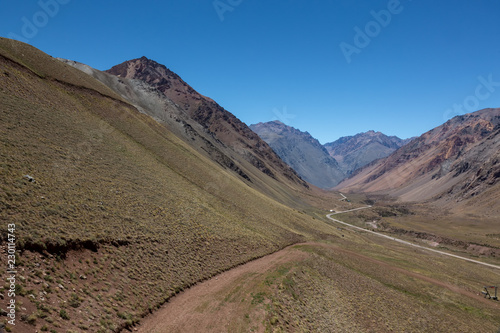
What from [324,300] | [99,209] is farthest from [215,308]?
[99,209]

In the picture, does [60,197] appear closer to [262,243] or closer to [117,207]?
[117,207]

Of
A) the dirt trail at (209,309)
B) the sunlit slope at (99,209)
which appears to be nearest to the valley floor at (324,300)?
the dirt trail at (209,309)

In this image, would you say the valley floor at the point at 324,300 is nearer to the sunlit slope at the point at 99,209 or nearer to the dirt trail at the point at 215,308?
the dirt trail at the point at 215,308

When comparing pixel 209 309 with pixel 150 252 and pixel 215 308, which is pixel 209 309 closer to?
pixel 215 308

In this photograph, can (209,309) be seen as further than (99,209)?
No

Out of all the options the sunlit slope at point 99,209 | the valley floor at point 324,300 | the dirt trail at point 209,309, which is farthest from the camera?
the valley floor at point 324,300
